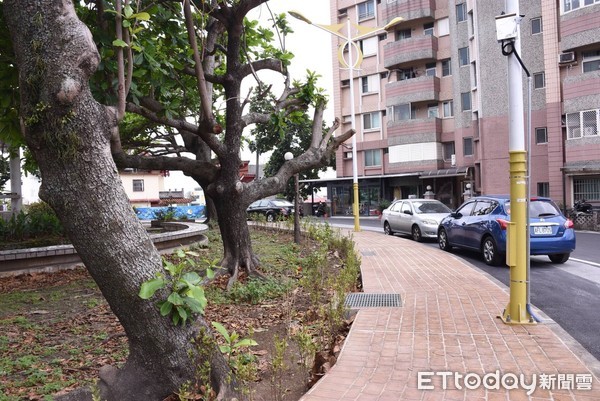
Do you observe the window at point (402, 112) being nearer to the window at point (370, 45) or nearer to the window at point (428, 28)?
the window at point (428, 28)

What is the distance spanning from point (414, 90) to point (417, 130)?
9.16 feet

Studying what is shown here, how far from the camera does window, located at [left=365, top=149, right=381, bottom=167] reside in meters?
40.4

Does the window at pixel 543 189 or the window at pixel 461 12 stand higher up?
the window at pixel 461 12

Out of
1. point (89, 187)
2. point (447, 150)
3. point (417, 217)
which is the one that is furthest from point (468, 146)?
point (89, 187)

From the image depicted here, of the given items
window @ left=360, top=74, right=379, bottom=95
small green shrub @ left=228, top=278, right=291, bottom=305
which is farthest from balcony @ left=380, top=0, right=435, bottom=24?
small green shrub @ left=228, top=278, right=291, bottom=305

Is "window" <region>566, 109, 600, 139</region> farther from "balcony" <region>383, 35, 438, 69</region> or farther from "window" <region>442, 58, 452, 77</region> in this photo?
"balcony" <region>383, 35, 438, 69</region>

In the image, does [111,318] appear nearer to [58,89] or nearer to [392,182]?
[58,89]

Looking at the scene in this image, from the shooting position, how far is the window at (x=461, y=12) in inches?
1325

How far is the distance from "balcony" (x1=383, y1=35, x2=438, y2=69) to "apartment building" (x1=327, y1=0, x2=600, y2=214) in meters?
0.07

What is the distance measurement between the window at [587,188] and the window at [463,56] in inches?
464

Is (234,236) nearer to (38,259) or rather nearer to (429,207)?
(38,259)

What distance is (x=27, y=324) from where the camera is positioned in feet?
21.2

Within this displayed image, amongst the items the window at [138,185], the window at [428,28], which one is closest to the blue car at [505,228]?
the window at [428,28]

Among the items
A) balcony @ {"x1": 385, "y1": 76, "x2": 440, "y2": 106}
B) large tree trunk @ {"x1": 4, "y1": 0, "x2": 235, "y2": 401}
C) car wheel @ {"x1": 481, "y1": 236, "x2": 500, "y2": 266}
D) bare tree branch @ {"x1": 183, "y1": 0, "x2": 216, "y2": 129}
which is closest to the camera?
large tree trunk @ {"x1": 4, "y1": 0, "x2": 235, "y2": 401}
